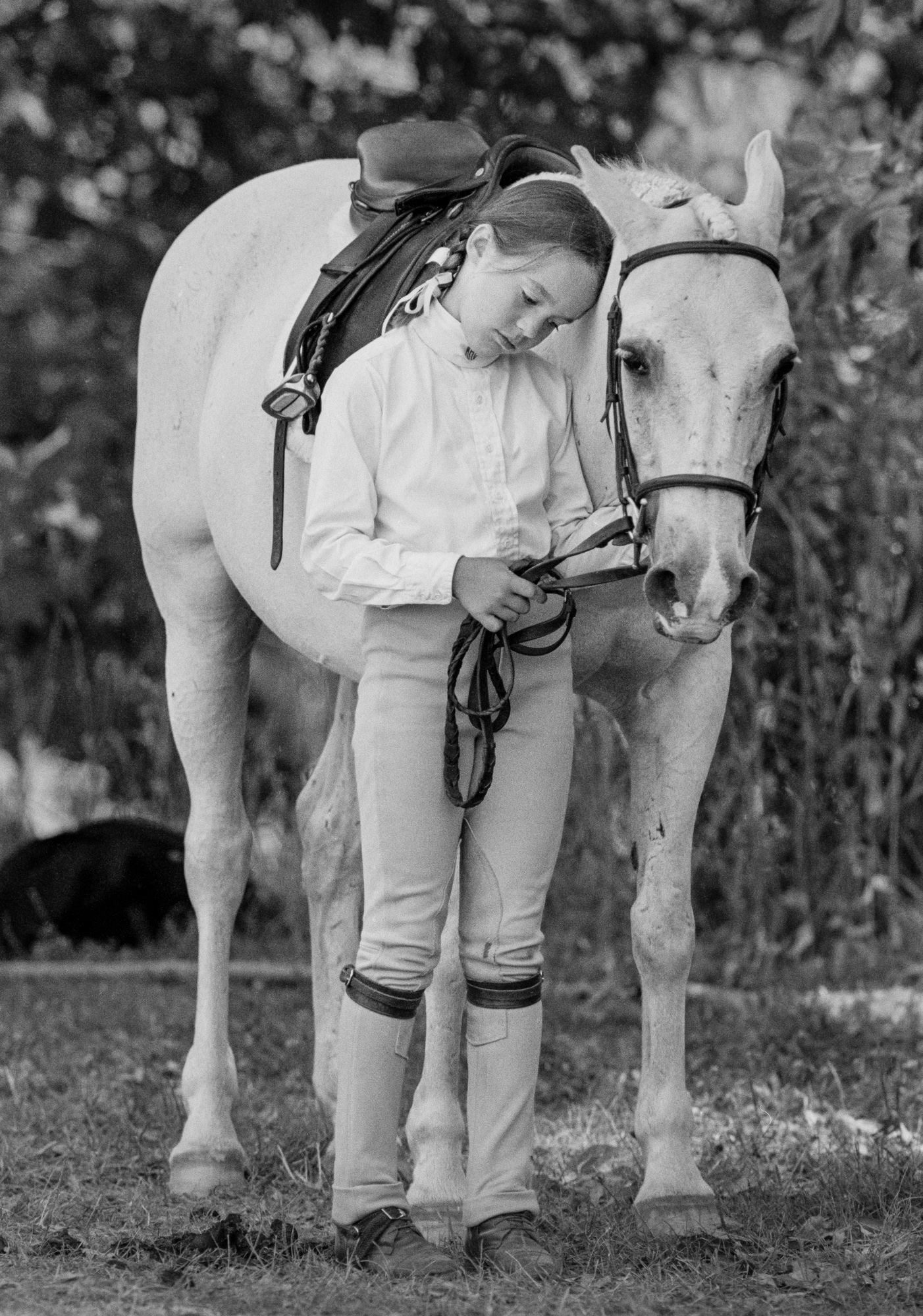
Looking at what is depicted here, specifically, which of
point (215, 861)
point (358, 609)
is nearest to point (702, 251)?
point (358, 609)

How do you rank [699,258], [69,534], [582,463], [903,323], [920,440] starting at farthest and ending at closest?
[69,534]
[920,440]
[903,323]
[582,463]
[699,258]

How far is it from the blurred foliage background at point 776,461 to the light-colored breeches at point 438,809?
2672mm

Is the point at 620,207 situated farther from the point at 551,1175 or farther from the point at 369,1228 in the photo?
the point at 551,1175

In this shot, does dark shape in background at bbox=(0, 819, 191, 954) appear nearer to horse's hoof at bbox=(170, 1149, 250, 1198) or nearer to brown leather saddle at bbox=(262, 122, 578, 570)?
horse's hoof at bbox=(170, 1149, 250, 1198)

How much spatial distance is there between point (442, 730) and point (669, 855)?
69 cm

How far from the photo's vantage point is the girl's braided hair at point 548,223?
2.92 metres

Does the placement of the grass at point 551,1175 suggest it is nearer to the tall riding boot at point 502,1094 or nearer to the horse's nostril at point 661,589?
the tall riding boot at point 502,1094

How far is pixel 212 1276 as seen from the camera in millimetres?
3049

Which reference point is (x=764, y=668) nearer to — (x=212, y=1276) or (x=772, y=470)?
(x=772, y=470)

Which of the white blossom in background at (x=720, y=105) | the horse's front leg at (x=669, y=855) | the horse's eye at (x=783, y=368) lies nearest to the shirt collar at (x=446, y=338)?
the horse's eye at (x=783, y=368)

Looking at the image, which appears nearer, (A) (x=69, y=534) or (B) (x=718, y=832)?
(B) (x=718, y=832)

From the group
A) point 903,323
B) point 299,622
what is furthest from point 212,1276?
point 903,323

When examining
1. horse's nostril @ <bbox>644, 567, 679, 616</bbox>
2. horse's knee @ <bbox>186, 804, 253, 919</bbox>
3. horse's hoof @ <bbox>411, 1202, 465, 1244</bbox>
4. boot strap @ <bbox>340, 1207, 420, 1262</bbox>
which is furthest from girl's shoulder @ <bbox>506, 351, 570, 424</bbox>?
horse's knee @ <bbox>186, 804, 253, 919</bbox>

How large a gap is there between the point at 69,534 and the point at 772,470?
10.9 feet
